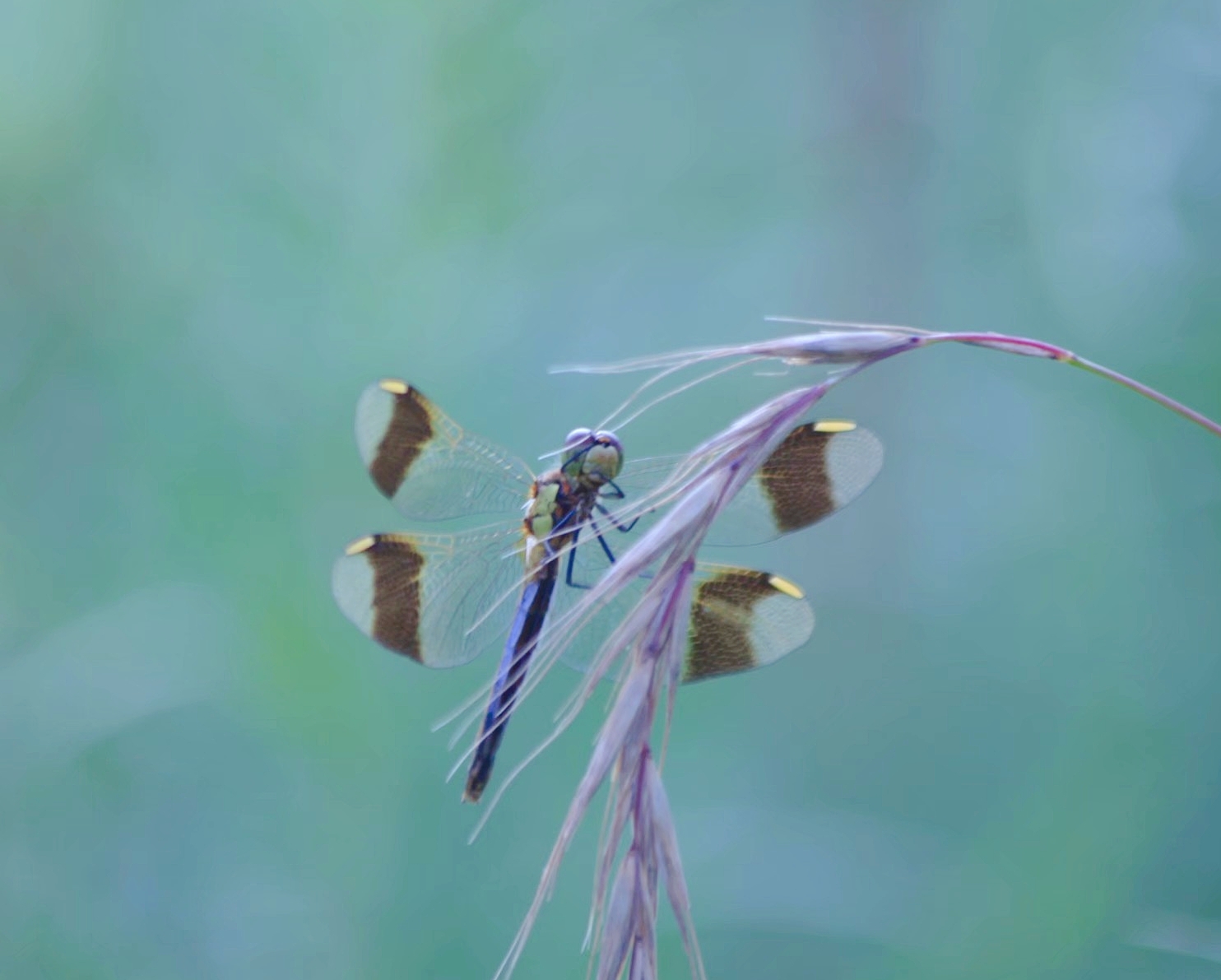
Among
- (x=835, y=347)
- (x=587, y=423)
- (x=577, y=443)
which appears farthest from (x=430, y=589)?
(x=587, y=423)

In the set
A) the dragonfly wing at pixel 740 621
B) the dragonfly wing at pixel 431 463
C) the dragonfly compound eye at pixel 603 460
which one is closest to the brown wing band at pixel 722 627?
the dragonfly wing at pixel 740 621

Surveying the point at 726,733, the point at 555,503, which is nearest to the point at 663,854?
the point at 555,503

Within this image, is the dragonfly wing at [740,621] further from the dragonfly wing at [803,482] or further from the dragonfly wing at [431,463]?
the dragonfly wing at [431,463]

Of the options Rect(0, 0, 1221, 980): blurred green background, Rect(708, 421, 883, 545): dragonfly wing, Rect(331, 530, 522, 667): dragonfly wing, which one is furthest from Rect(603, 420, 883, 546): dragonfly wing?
Rect(0, 0, 1221, 980): blurred green background

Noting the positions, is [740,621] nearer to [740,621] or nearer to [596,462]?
[740,621]

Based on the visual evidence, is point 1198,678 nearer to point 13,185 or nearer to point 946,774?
point 946,774

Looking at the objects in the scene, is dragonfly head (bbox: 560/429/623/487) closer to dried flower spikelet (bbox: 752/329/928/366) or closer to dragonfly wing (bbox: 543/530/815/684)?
dragonfly wing (bbox: 543/530/815/684)
